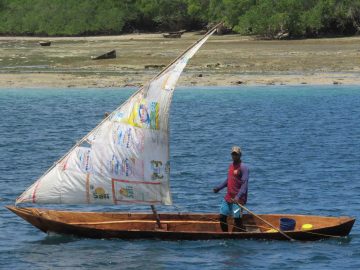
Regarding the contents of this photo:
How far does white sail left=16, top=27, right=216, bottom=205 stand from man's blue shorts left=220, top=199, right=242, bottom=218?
107 centimetres

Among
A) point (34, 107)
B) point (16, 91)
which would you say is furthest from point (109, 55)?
point (34, 107)

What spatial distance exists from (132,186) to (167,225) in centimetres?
108

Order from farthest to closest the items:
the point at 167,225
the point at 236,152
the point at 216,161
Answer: the point at 216,161
the point at 167,225
the point at 236,152

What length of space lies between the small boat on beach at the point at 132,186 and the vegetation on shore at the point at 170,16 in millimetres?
52173

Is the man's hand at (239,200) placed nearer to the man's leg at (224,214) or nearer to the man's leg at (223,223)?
the man's leg at (224,214)

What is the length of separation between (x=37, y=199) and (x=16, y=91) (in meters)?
29.9

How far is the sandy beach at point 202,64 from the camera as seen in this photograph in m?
50.6

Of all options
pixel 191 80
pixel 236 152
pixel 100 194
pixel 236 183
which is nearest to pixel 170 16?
pixel 191 80

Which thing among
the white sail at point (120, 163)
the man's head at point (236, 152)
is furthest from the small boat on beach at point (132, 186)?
the man's head at point (236, 152)

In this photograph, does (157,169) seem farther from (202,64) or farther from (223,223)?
(202,64)

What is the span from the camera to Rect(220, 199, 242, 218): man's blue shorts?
66.5 ft

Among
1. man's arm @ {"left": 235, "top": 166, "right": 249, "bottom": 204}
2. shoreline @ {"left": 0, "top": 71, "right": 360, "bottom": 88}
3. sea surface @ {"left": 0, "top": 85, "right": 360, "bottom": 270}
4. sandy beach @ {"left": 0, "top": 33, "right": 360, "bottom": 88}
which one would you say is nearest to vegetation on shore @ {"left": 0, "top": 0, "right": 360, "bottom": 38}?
sandy beach @ {"left": 0, "top": 33, "right": 360, "bottom": 88}

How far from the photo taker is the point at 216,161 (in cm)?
Result: 3066

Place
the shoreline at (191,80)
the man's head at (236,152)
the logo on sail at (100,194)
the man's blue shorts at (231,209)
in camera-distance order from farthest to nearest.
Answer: the shoreline at (191,80), the logo on sail at (100,194), the man's blue shorts at (231,209), the man's head at (236,152)
